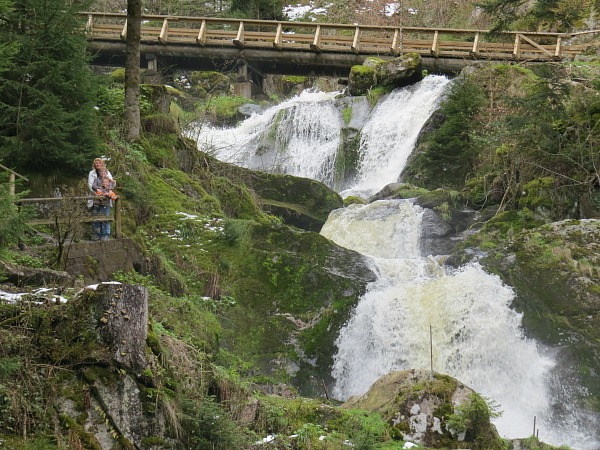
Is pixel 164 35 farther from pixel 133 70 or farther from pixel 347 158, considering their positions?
pixel 133 70

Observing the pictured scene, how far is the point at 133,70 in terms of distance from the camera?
15.9 m

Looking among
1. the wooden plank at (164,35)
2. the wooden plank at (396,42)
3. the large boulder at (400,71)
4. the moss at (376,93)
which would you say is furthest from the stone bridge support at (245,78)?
the moss at (376,93)

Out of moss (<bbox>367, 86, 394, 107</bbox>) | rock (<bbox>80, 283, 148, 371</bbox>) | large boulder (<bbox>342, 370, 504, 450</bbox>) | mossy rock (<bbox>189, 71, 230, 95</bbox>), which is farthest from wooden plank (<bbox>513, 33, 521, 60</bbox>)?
rock (<bbox>80, 283, 148, 371</bbox>)

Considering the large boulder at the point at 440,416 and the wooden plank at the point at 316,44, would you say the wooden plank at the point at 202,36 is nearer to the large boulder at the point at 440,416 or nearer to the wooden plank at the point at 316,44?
the wooden plank at the point at 316,44

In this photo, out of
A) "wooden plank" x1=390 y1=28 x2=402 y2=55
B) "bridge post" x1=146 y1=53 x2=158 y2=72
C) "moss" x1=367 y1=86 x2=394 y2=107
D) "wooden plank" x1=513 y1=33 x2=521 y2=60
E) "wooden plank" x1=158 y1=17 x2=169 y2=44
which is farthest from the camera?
"bridge post" x1=146 y1=53 x2=158 y2=72

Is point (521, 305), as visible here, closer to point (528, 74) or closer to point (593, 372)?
point (593, 372)

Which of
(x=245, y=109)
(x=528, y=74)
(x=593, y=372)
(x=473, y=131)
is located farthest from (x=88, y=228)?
(x=245, y=109)

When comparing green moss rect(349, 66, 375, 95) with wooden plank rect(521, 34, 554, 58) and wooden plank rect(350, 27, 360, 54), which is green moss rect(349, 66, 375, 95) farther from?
wooden plank rect(521, 34, 554, 58)

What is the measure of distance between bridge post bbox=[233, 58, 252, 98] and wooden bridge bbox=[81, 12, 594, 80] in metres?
0.10

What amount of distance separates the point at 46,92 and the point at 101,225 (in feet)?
8.38

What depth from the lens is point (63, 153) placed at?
41.5ft

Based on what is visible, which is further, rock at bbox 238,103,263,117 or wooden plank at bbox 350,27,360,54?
rock at bbox 238,103,263,117

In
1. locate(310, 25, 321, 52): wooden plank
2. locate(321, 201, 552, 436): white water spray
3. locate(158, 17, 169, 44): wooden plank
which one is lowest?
locate(321, 201, 552, 436): white water spray

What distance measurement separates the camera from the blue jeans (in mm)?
11492
